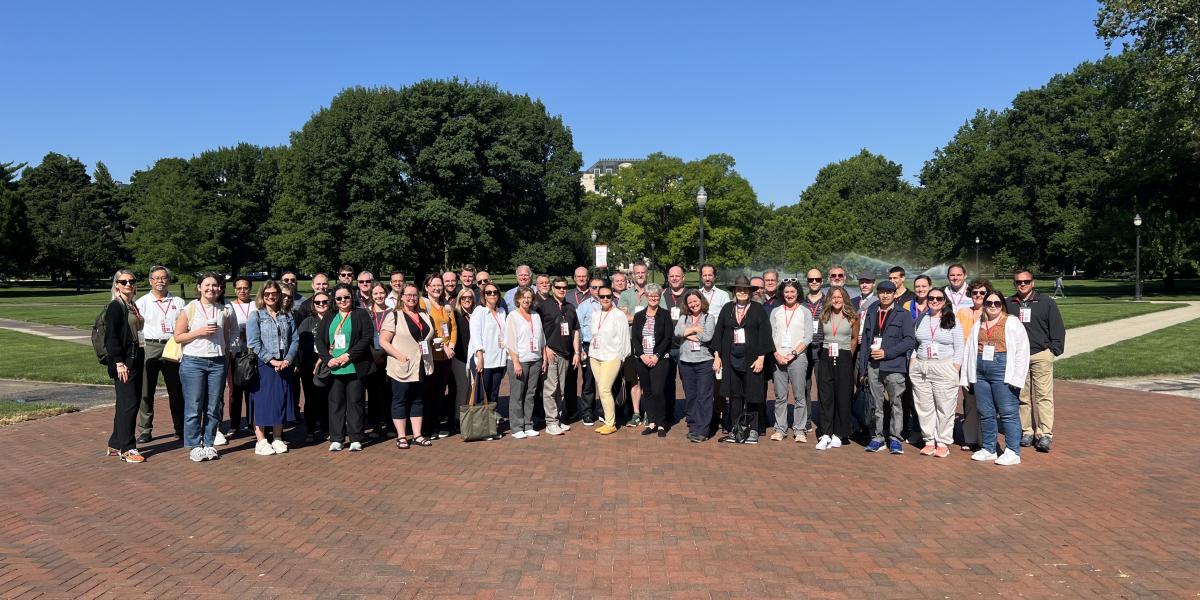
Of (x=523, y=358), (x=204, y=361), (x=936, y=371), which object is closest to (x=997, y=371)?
(x=936, y=371)

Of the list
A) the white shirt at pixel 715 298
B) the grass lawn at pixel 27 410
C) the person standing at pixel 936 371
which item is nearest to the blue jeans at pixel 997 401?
the person standing at pixel 936 371

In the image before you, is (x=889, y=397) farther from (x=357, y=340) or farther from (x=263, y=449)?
(x=263, y=449)

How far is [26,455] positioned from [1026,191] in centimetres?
6092

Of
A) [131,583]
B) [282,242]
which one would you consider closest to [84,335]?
[131,583]

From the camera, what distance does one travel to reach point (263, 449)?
332 inches

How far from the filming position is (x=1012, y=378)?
7.69m

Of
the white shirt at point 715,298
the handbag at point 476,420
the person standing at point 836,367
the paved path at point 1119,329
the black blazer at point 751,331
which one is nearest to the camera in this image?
the person standing at point 836,367

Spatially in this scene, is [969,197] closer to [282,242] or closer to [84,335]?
[282,242]

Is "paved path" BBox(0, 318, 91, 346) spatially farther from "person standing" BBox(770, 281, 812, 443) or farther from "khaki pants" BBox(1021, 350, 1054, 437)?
"khaki pants" BBox(1021, 350, 1054, 437)

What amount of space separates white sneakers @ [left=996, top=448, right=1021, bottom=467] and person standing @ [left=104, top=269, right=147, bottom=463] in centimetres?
906

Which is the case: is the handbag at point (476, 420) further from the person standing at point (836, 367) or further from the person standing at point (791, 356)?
the person standing at point (836, 367)

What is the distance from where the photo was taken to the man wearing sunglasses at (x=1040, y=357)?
826cm

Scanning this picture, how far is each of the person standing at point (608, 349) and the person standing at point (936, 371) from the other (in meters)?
3.36

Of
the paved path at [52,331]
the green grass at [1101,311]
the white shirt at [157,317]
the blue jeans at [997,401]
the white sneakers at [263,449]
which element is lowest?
the white sneakers at [263,449]
